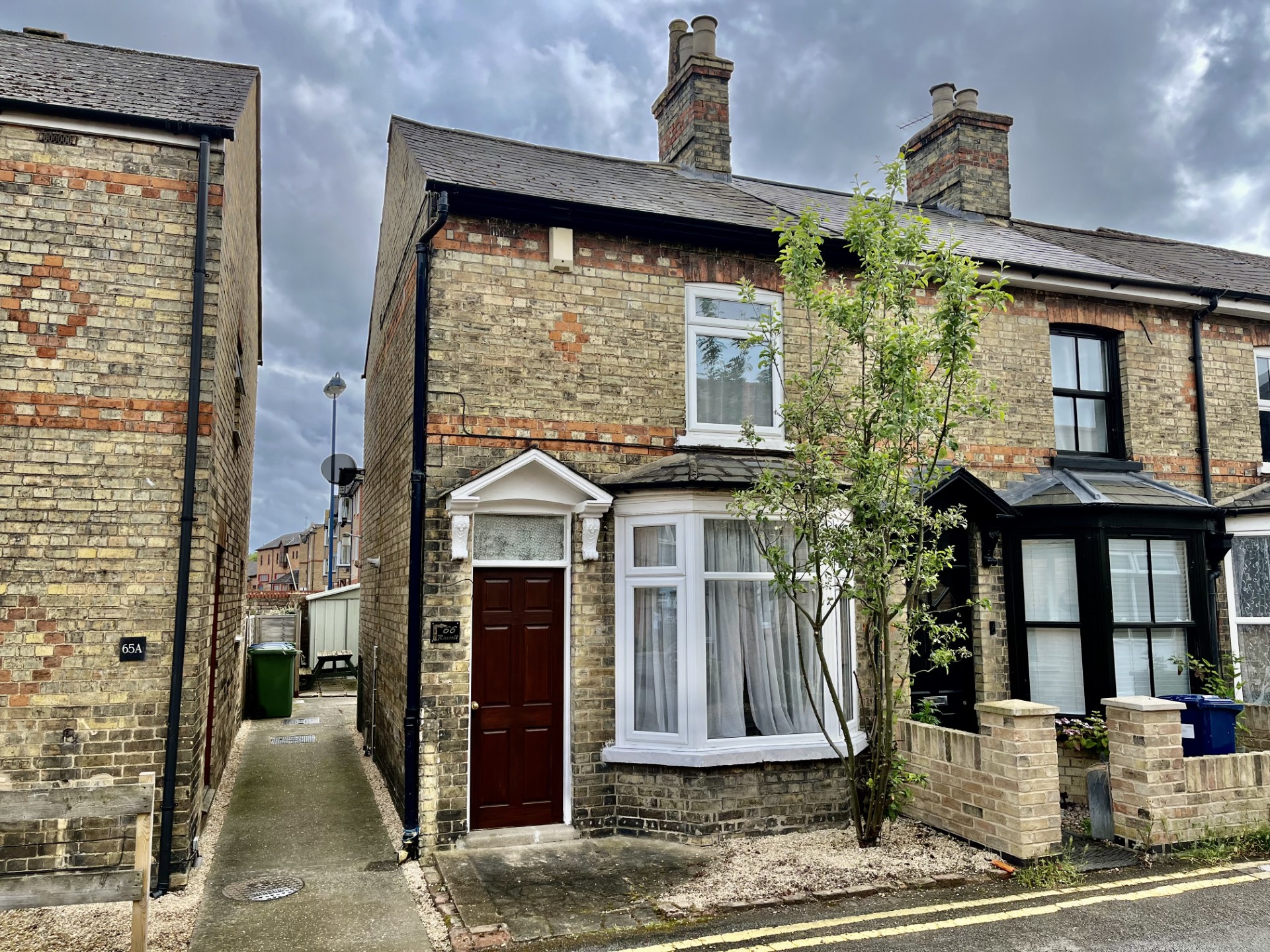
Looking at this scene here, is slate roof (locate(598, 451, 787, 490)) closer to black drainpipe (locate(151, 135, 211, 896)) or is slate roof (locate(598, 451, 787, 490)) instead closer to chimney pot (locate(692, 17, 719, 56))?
black drainpipe (locate(151, 135, 211, 896))

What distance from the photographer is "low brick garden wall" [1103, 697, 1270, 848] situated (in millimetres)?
7410

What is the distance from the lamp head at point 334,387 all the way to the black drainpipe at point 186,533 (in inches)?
699

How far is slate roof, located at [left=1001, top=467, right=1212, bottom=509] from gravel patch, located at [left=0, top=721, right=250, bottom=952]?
29.0ft

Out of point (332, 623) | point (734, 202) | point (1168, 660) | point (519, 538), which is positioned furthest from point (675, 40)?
point (332, 623)

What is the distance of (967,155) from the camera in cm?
1353

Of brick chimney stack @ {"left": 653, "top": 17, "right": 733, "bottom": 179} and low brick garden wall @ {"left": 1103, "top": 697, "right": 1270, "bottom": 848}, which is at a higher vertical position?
brick chimney stack @ {"left": 653, "top": 17, "right": 733, "bottom": 179}

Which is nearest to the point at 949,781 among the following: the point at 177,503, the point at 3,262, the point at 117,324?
the point at 177,503

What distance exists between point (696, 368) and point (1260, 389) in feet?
27.9

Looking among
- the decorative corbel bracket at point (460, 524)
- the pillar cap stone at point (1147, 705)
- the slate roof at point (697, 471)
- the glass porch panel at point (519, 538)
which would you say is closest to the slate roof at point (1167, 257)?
the pillar cap stone at point (1147, 705)

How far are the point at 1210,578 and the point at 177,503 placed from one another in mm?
11165

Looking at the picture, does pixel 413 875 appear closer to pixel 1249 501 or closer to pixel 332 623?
pixel 1249 501

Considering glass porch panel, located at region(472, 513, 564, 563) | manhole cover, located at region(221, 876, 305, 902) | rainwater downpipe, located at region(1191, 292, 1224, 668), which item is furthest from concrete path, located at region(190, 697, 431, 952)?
rainwater downpipe, located at region(1191, 292, 1224, 668)

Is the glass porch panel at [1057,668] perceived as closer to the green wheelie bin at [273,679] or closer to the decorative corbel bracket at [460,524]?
the decorative corbel bracket at [460,524]

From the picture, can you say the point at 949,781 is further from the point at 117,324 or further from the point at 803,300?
the point at 117,324
